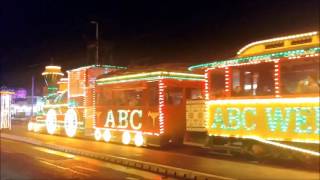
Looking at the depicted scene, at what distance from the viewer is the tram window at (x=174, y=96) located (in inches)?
764

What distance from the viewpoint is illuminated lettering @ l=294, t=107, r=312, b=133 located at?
12.8m

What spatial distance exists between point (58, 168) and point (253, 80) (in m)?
6.67

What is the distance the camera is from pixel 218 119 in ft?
50.7

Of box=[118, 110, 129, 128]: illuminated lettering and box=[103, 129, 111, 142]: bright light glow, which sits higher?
box=[118, 110, 129, 128]: illuminated lettering

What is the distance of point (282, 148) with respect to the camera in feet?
45.0

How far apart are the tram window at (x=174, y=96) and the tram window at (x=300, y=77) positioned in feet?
21.7

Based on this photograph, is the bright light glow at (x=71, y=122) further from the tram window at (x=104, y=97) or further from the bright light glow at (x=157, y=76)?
the bright light glow at (x=157, y=76)

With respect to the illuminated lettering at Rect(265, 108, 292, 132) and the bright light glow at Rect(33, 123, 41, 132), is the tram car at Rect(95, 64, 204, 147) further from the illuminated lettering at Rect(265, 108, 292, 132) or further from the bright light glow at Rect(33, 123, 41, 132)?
the bright light glow at Rect(33, 123, 41, 132)

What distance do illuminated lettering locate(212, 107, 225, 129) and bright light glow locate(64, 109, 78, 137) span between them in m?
12.6

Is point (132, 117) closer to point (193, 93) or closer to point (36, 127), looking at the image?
point (193, 93)

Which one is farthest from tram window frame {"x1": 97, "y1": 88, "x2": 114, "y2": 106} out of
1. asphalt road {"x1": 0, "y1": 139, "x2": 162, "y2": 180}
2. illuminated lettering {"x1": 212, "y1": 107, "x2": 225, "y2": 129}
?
illuminated lettering {"x1": 212, "y1": 107, "x2": 225, "y2": 129}

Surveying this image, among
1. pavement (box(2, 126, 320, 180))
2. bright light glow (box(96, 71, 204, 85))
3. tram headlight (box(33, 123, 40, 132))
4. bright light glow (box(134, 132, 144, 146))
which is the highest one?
bright light glow (box(96, 71, 204, 85))

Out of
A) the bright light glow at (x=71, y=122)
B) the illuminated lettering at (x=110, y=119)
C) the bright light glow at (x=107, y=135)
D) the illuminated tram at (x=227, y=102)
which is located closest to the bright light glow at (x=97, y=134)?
the illuminated tram at (x=227, y=102)

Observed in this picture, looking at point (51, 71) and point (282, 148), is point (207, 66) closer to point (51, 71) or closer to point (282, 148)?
point (282, 148)
